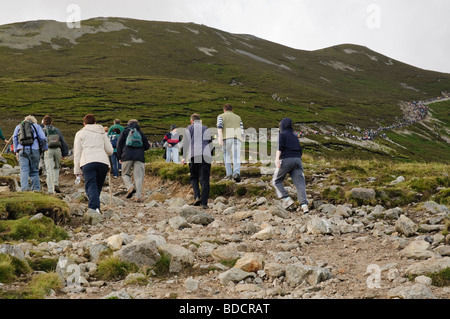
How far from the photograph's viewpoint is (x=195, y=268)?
22.6ft

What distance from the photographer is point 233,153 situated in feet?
49.4

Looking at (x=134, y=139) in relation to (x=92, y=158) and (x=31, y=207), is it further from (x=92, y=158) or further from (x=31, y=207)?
(x=31, y=207)

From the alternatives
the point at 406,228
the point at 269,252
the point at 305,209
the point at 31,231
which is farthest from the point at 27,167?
the point at 406,228

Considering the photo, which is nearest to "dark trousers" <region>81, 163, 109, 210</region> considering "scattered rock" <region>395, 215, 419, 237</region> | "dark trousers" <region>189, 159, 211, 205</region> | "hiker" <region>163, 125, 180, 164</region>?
"dark trousers" <region>189, 159, 211, 205</region>

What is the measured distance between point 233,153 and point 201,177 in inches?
90.0

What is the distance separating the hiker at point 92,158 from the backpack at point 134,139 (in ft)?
9.19

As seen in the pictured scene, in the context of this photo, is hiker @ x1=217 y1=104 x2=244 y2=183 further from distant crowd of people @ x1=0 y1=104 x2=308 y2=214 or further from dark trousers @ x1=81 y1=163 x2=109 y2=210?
dark trousers @ x1=81 y1=163 x2=109 y2=210

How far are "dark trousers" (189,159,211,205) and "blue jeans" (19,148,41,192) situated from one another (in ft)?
18.2

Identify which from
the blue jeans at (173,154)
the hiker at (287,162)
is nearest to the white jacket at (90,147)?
the hiker at (287,162)

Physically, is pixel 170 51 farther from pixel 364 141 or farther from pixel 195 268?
pixel 195 268

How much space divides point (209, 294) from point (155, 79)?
109168mm

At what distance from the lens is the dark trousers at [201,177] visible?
42.2ft

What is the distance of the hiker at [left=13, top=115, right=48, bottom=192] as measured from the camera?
46.3 ft

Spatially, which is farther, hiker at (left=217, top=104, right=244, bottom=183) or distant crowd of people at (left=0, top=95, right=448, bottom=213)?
hiker at (left=217, top=104, right=244, bottom=183)
